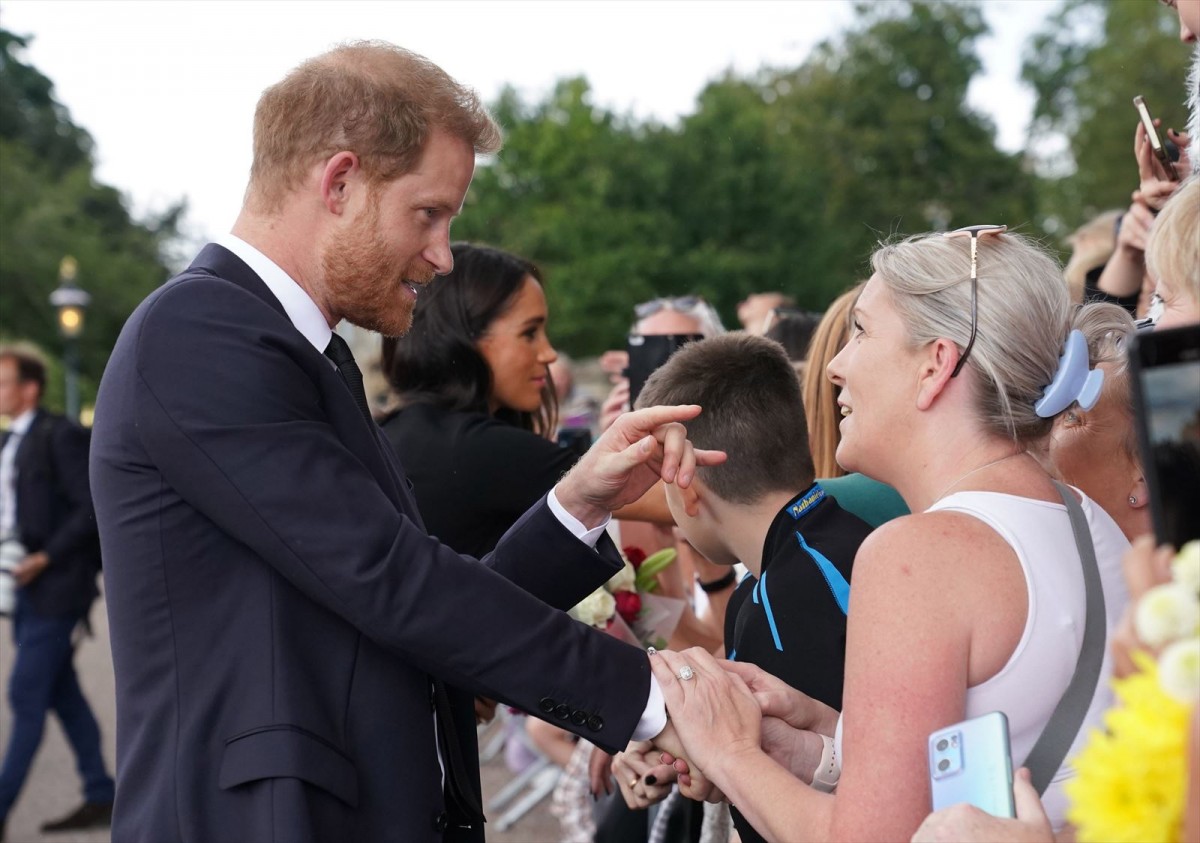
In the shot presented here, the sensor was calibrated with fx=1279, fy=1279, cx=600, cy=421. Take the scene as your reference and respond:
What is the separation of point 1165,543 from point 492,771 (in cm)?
777

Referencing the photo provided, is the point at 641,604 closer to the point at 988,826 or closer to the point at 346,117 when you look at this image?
the point at 346,117

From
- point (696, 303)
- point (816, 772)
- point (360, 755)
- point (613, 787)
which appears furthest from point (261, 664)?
point (696, 303)

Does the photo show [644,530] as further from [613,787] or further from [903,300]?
[903,300]

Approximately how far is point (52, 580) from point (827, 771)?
596 cm

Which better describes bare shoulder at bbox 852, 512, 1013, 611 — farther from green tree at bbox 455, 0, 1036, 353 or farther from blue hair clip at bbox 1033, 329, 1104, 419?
green tree at bbox 455, 0, 1036, 353

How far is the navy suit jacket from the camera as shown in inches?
83.7

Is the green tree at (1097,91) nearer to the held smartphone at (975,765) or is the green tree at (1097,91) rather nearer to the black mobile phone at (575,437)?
the black mobile phone at (575,437)

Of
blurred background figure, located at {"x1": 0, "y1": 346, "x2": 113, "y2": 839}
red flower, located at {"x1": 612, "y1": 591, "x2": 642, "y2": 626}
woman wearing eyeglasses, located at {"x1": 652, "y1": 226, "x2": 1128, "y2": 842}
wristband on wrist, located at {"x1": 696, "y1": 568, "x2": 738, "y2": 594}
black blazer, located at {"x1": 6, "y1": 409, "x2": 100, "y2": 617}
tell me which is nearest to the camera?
woman wearing eyeglasses, located at {"x1": 652, "y1": 226, "x2": 1128, "y2": 842}

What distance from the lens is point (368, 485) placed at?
223cm

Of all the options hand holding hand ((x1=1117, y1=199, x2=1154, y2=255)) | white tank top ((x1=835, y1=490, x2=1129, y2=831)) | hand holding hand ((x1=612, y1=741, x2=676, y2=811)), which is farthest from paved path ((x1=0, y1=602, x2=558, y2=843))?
white tank top ((x1=835, y1=490, x2=1129, y2=831))

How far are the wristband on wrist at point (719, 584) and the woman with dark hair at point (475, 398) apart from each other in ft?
2.98

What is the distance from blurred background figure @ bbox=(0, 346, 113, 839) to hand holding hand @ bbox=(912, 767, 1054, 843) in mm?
6504

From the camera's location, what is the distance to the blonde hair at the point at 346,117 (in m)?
2.44

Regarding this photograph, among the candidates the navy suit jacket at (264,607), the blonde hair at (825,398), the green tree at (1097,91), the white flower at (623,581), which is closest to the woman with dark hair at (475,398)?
the white flower at (623,581)
